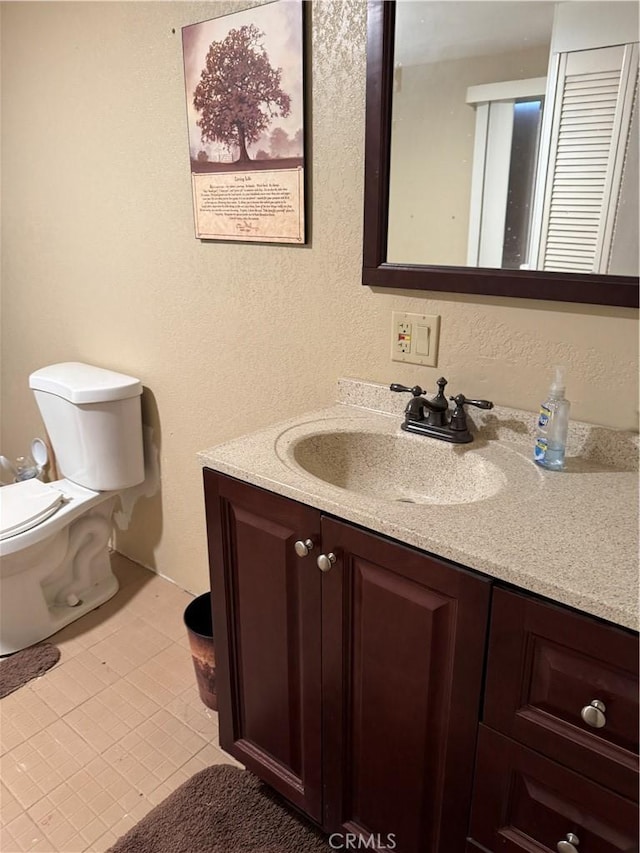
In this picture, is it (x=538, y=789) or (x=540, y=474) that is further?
(x=540, y=474)

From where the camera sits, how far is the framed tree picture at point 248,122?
4.78ft

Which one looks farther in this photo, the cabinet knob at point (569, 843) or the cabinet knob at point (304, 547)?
the cabinet knob at point (304, 547)

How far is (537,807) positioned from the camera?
939 mm

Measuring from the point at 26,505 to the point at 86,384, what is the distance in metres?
0.43

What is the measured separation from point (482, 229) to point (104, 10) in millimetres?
1414

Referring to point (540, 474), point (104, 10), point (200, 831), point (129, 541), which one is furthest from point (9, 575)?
point (104, 10)

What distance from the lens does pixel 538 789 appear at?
93 cm

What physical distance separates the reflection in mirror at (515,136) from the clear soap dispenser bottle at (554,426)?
0.78 ft

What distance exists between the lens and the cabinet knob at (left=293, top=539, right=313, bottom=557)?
1111mm

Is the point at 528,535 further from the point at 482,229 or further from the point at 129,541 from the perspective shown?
the point at 129,541

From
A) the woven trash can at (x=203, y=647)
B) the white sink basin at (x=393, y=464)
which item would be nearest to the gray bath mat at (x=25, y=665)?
the woven trash can at (x=203, y=647)

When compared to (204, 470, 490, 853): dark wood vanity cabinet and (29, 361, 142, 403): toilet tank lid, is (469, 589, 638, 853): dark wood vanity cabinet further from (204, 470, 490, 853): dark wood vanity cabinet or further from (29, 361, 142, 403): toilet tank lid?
(29, 361, 142, 403): toilet tank lid

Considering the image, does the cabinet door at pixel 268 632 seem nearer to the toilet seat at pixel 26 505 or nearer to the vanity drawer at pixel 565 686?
the vanity drawer at pixel 565 686

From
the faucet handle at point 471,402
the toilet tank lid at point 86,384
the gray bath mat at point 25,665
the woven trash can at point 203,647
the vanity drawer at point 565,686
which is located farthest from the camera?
the toilet tank lid at point 86,384
